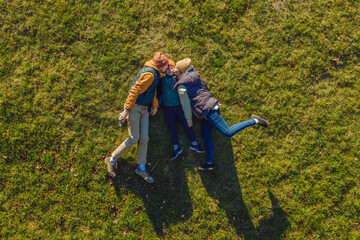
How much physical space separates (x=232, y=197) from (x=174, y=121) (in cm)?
262

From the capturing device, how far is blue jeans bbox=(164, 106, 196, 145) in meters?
6.02

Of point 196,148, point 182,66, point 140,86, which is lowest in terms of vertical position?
point 196,148

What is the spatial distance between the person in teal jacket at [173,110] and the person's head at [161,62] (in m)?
0.13

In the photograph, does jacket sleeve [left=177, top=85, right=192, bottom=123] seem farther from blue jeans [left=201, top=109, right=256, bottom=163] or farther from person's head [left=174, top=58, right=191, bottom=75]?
blue jeans [left=201, top=109, right=256, bottom=163]

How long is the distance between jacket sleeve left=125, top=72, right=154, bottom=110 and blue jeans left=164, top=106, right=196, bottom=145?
0.98 m

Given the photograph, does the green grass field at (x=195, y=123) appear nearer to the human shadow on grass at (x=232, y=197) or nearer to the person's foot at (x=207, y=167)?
the human shadow on grass at (x=232, y=197)

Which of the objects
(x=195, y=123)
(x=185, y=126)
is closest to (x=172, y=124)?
(x=185, y=126)

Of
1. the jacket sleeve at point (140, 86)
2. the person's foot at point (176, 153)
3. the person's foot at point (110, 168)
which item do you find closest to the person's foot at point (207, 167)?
the person's foot at point (176, 153)

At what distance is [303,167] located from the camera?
6.40m

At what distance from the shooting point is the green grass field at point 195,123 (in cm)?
629

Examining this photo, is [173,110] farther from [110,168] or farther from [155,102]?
[110,168]

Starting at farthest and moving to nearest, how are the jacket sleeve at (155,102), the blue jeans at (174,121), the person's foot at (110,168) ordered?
the person's foot at (110,168), the blue jeans at (174,121), the jacket sleeve at (155,102)

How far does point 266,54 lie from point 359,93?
2.77 metres

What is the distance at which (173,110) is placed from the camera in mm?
5996
